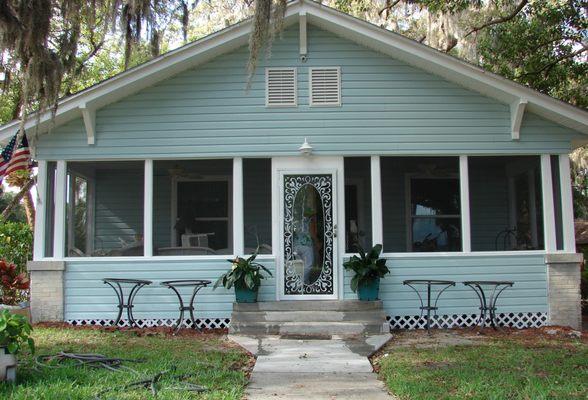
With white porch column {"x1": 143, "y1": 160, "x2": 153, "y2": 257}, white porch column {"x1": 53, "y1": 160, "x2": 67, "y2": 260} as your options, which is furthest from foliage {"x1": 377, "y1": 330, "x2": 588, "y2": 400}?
white porch column {"x1": 53, "y1": 160, "x2": 67, "y2": 260}

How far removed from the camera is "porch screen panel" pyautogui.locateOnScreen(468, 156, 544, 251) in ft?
33.2

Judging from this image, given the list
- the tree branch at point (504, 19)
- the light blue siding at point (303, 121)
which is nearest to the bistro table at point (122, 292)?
the light blue siding at point (303, 121)

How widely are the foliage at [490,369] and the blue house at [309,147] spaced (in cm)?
138

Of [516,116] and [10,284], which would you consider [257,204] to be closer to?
[10,284]

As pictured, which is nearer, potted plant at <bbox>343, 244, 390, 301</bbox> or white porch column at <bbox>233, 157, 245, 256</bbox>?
potted plant at <bbox>343, 244, 390, 301</bbox>

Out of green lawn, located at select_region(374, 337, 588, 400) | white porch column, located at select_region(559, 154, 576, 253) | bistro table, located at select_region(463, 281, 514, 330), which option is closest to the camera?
green lawn, located at select_region(374, 337, 588, 400)

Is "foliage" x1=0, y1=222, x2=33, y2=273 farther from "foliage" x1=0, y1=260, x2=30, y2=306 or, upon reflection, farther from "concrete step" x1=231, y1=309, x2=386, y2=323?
"concrete step" x1=231, y1=309, x2=386, y2=323

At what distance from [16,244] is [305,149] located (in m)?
6.08

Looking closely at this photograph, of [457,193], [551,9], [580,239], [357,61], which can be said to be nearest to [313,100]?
[357,61]

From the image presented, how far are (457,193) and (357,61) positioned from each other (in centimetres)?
329

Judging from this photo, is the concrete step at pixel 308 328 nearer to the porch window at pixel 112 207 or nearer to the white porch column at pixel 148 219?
the white porch column at pixel 148 219

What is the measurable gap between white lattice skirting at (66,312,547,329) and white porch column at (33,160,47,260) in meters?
1.17

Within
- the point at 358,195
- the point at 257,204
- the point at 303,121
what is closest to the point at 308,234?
the point at 303,121

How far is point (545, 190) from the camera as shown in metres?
8.55
